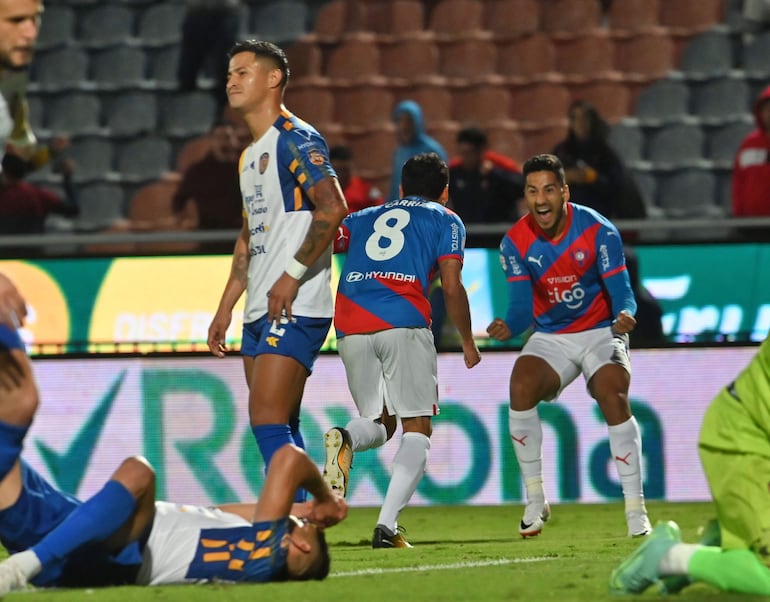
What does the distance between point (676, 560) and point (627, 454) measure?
10.5ft

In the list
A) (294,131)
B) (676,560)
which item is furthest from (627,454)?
(676,560)

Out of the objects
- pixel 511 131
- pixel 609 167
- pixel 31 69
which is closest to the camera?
pixel 609 167

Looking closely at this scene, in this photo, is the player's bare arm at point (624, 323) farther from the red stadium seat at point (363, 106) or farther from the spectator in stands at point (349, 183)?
the red stadium seat at point (363, 106)

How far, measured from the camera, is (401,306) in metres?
7.57

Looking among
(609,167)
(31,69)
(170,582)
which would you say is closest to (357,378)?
(170,582)

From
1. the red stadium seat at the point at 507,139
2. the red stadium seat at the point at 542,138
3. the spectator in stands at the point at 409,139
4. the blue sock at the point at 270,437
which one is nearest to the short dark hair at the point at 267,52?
the blue sock at the point at 270,437

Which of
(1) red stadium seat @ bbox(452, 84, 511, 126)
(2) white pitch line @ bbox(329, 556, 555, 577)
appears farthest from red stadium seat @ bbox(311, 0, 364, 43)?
(2) white pitch line @ bbox(329, 556, 555, 577)

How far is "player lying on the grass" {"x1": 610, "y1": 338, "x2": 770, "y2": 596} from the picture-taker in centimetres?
467

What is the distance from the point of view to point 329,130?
13.9 metres

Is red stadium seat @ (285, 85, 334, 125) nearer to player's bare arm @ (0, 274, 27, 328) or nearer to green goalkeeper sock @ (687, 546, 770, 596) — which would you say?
player's bare arm @ (0, 274, 27, 328)

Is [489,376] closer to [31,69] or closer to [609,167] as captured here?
[609,167]

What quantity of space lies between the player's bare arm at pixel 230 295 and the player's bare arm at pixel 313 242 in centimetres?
64

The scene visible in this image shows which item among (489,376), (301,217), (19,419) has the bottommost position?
(489,376)

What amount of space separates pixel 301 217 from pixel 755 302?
4.67 m
